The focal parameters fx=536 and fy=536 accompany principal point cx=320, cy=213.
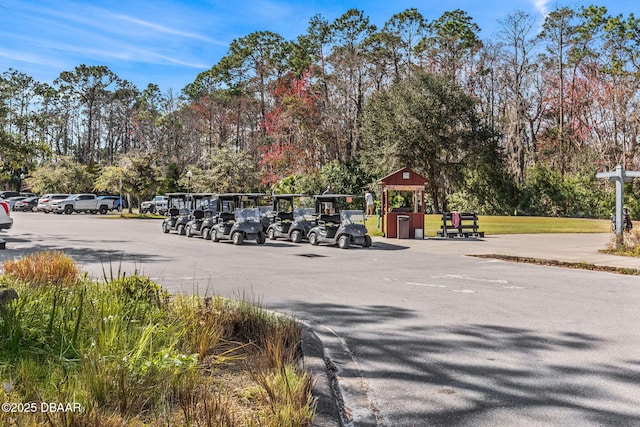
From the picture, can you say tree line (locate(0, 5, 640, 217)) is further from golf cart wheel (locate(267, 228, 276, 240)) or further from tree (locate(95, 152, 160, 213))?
golf cart wheel (locate(267, 228, 276, 240))

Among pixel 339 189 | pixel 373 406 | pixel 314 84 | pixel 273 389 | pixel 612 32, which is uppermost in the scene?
pixel 612 32

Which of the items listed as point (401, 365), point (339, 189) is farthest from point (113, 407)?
point (339, 189)

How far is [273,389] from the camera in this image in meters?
3.58

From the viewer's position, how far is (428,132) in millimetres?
37375

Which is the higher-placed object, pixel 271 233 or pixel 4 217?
pixel 4 217

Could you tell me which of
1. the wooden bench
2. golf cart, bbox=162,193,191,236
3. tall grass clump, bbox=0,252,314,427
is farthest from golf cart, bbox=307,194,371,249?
tall grass clump, bbox=0,252,314,427

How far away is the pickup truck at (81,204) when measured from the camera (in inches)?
1785

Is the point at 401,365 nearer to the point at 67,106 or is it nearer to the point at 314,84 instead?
the point at 314,84

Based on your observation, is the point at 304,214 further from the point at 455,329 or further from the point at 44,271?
the point at 455,329

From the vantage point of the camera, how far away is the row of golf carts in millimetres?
17406

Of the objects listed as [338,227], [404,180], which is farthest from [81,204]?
[338,227]

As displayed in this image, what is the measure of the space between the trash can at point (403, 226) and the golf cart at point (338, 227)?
3418 mm

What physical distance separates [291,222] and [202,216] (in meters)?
3.86

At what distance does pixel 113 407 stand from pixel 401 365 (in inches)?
105
